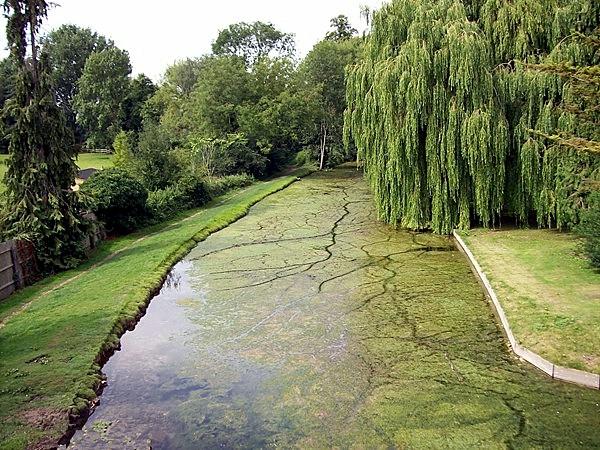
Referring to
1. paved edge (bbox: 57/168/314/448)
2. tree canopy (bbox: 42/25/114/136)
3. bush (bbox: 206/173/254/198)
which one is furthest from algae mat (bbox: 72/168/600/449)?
tree canopy (bbox: 42/25/114/136)

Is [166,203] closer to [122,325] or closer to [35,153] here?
[35,153]

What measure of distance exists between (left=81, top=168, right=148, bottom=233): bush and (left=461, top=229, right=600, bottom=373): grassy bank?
1151 centimetres

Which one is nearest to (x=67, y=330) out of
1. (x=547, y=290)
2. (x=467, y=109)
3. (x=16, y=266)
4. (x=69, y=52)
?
(x=16, y=266)

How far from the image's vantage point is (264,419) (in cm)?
699

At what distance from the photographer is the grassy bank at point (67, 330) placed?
684cm

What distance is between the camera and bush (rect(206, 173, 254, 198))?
93.8ft

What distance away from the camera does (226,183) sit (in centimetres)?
3081

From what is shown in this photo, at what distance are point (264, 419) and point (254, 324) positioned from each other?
3.42 meters

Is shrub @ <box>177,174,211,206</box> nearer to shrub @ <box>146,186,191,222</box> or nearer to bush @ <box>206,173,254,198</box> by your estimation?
shrub @ <box>146,186,191,222</box>

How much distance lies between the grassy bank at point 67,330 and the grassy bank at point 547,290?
689 cm

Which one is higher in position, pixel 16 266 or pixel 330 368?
pixel 16 266

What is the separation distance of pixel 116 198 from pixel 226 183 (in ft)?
42.5

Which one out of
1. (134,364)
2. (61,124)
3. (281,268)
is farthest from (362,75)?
(134,364)

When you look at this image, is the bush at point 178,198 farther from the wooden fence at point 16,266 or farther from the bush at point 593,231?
the bush at point 593,231
